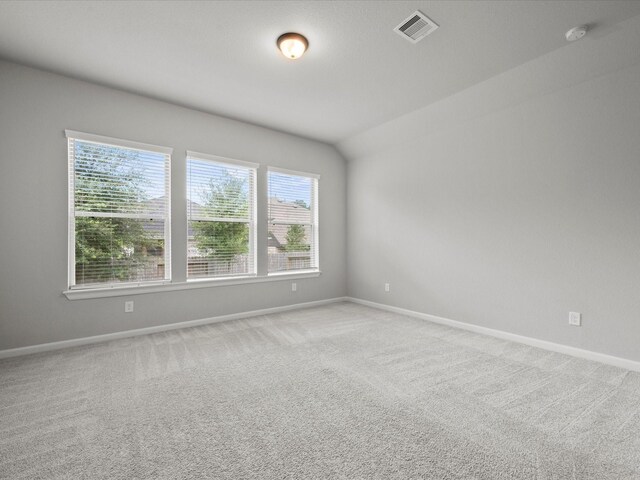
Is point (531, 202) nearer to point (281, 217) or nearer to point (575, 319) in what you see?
point (575, 319)

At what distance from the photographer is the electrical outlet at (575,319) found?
9.67ft

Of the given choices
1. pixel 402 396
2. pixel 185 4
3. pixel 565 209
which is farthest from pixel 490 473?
pixel 185 4

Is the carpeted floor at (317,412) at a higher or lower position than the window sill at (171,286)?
lower

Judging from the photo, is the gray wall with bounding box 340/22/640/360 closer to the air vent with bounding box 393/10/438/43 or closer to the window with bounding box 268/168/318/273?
the air vent with bounding box 393/10/438/43

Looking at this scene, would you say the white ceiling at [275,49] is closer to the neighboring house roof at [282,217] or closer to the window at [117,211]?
the window at [117,211]

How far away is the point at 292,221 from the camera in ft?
16.6

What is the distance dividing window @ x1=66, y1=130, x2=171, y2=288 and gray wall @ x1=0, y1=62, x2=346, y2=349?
10 cm

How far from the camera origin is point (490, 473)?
1.49 metres

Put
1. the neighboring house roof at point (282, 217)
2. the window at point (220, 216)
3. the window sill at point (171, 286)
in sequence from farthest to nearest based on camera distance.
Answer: the neighboring house roof at point (282, 217), the window at point (220, 216), the window sill at point (171, 286)

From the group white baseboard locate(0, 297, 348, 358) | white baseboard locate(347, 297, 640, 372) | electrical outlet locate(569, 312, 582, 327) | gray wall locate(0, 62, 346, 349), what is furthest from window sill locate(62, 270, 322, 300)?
electrical outlet locate(569, 312, 582, 327)

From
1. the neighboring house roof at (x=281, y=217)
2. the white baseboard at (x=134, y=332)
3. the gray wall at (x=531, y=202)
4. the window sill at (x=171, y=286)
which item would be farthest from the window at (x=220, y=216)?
the gray wall at (x=531, y=202)

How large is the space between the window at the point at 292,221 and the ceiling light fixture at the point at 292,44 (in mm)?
2185

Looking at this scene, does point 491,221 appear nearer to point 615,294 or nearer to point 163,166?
point 615,294

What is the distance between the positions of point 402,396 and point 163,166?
368 cm
